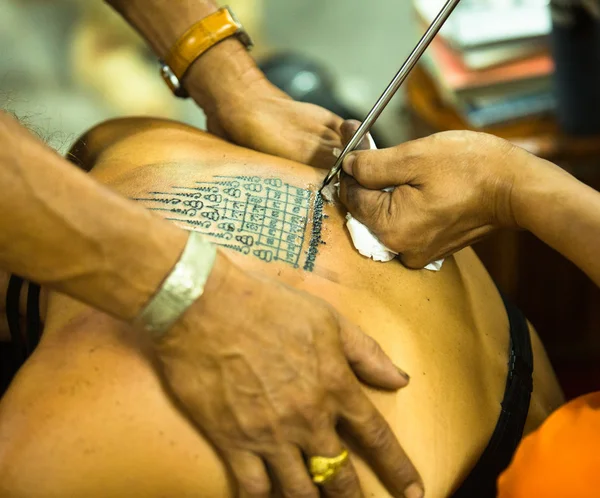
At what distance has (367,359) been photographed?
0.76 metres

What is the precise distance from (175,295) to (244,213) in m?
0.21

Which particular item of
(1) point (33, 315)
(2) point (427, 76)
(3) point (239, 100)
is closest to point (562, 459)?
(1) point (33, 315)

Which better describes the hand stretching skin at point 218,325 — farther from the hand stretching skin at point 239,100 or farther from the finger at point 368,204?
the hand stretching skin at point 239,100

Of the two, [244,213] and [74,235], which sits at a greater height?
[74,235]

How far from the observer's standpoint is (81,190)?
2.26 feet

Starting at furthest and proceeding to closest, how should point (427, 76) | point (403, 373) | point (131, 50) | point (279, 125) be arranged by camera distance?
point (131, 50), point (427, 76), point (279, 125), point (403, 373)

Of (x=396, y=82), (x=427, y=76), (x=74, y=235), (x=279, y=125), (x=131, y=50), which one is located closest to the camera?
(x=74, y=235)

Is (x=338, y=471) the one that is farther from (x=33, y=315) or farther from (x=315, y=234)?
(x=33, y=315)

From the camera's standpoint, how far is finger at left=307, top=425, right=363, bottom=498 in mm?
726

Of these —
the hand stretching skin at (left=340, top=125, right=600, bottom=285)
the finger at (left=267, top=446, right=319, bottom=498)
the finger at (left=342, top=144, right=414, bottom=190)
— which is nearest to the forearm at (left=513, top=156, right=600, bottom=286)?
the hand stretching skin at (left=340, top=125, right=600, bottom=285)

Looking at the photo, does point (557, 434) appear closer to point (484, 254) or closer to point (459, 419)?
point (459, 419)

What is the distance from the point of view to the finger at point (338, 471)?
0.73m

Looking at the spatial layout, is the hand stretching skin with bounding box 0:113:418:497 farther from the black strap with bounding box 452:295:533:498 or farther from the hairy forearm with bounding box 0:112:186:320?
the black strap with bounding box 452:295:533:498

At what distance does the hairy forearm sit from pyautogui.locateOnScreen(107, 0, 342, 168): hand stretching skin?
1.47 ft
